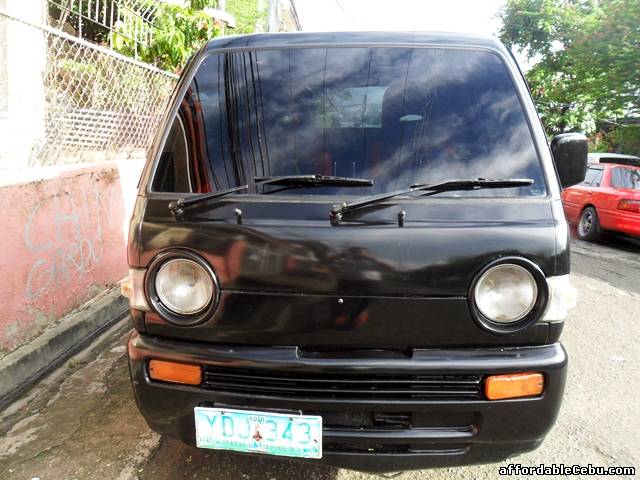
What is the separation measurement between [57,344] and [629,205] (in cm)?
827

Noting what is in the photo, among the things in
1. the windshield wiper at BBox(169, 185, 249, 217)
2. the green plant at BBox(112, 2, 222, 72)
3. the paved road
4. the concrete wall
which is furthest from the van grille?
the green plant at BBox(112, 2, 222, 72)

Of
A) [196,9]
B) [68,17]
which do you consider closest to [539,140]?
[68,17]

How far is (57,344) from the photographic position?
11.2ft

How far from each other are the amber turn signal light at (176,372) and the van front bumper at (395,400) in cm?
3

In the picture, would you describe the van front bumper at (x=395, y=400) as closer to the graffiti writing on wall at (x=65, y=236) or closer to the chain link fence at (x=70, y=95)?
the graffiti writing on wall at (x=65, y=236)

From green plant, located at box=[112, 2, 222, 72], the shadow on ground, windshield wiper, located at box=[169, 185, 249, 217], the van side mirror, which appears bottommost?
the shadow on ground

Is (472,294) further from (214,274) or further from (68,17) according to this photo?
(68,17)

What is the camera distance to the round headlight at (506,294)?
1693mm

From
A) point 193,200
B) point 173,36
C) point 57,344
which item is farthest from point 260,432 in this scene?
point 173,36

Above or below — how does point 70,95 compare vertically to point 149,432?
above

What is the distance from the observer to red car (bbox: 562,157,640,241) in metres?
7.71

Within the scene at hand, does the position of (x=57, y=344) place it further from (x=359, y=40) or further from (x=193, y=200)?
(x=359, y=40)

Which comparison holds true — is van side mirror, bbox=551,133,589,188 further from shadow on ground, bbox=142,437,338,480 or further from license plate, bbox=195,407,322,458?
shadow on ground, bbox=142,437,338,480

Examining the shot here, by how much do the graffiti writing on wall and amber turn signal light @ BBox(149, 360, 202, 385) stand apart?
2.00 meters
